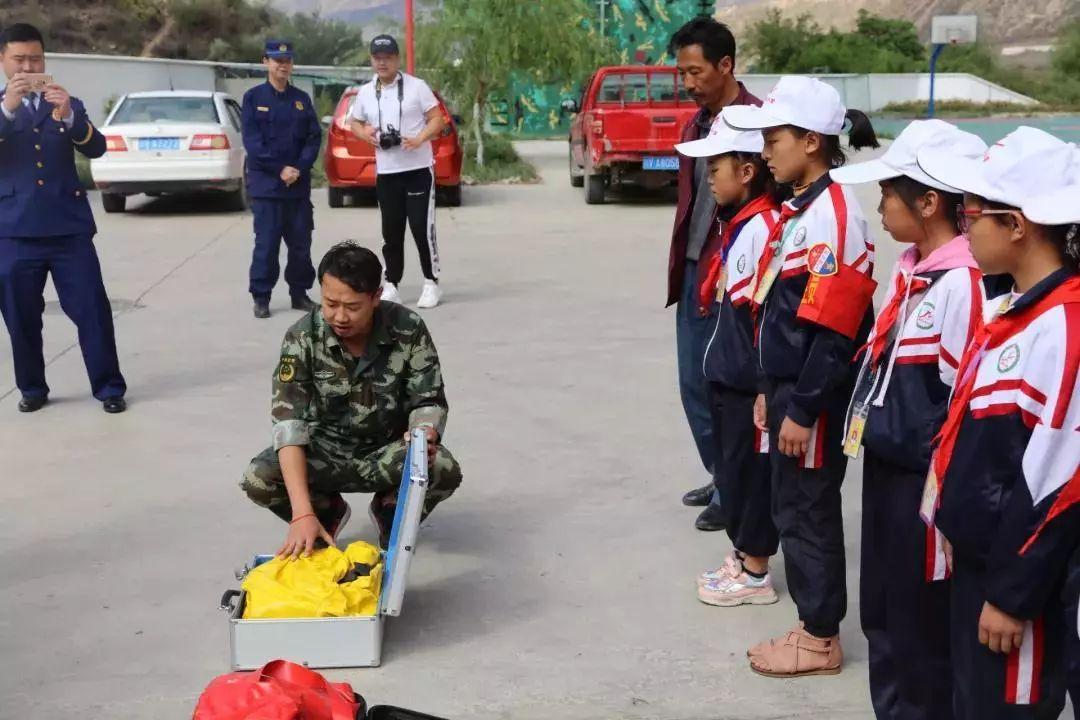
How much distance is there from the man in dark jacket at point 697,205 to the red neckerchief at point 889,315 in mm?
1601

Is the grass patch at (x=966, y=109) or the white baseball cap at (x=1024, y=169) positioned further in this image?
the grass patch at (x=966, y=109)

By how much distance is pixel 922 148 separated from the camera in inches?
121

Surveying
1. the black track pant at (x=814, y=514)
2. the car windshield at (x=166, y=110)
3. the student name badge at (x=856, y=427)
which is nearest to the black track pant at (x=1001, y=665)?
the student name badge at (x=856, y=427)

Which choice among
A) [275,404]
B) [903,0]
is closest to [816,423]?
[275,404]

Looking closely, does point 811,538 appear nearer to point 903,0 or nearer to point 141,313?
point 141,313

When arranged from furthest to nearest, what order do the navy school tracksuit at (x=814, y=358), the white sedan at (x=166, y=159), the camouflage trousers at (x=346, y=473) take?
the white sedan at (x=166, y=159) < the camouflage trousers at (x=346, y=473) < the navy school tracksuit at (x=814, y=358)

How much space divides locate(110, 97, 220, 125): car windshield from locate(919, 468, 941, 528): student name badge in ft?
47.5

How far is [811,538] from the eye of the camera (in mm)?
3924

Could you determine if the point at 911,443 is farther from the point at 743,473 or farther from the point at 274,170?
the point at 274,170

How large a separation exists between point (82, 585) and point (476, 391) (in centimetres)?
308

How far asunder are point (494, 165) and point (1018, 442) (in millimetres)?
19684

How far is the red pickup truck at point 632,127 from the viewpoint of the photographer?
16375 millimetres

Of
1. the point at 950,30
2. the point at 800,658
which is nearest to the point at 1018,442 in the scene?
the point at 800,658

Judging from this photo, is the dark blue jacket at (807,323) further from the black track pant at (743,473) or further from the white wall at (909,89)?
the white wall at (909,89)
